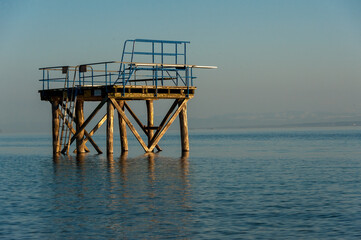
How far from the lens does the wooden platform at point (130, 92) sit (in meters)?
39.1

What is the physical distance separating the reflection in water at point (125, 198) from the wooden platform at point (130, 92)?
17.4 ft

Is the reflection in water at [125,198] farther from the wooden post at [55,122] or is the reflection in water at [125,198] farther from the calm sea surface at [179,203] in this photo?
the wooden post at [55,122]

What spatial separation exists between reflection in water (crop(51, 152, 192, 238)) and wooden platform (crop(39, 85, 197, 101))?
5290mm

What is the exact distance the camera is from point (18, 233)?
635 inches

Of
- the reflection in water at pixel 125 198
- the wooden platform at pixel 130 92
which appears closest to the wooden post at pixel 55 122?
the wooden platform at pixel 130 92

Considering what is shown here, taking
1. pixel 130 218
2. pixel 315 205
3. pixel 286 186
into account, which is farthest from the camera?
pixel 286 186

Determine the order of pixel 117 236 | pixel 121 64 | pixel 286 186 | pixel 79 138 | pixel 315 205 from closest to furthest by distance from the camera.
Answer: pixel 117 236
pixel 315 205
pixel 286 186
pixel 121 64
pixel 79 138

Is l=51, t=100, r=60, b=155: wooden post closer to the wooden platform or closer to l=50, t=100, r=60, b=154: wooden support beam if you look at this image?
l=50, t=100, r=60, b=154: wooden support beam

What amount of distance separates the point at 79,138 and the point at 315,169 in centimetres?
1660

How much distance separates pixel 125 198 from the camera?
21828mm

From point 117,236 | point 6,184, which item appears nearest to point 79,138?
point 6,184

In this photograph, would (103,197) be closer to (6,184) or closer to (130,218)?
(130,218)

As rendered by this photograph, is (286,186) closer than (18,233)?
No

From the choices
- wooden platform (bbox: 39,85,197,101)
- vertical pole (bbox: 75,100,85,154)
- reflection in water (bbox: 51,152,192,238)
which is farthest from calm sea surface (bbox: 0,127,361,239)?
vertical pole (bbox: 75,100,85,154)
